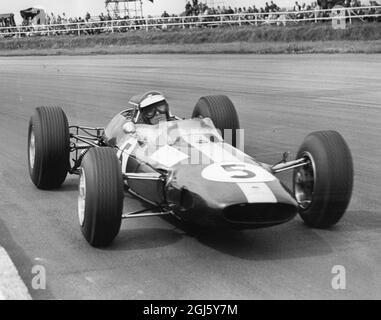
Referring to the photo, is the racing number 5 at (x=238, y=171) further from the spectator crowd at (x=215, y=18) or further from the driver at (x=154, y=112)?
the spectator crowd at (x=215, y=18)

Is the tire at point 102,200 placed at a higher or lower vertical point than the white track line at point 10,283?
higher

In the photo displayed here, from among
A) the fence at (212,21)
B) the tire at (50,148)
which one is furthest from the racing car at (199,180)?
the fence at (212,21)

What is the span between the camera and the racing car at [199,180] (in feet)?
17.1

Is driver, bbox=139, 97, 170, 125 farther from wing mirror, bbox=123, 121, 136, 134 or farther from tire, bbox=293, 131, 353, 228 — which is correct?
tire, bbox=293, 131, 353, 228

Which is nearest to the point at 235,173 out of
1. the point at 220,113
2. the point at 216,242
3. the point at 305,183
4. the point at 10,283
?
the point at 216,242

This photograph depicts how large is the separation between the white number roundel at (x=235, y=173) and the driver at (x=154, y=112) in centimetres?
165

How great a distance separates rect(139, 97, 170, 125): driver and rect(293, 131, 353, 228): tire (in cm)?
174

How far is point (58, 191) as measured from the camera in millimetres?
7613

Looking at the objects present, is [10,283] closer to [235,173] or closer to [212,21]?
[235,173]

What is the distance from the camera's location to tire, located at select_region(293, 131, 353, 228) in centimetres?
575

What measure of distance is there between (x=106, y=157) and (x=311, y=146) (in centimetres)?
169

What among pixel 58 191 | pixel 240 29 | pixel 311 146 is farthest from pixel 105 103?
pixel 240 29
